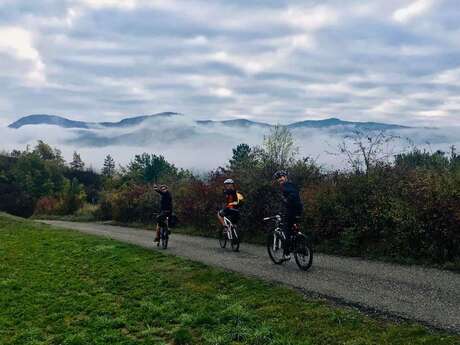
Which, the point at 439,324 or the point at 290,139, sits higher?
the point at 290,139

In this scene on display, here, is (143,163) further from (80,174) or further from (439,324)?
(439,324)

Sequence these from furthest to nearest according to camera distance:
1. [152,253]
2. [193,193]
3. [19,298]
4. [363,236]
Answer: [193,193] → [152,253] → [363,236] → [19,298]

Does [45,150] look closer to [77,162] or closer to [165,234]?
[77,162]

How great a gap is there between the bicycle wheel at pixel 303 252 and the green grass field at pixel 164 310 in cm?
152

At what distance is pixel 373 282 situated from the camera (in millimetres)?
9516

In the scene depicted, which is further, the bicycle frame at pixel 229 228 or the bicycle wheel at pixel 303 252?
the bicycle frame at pixel 229 228

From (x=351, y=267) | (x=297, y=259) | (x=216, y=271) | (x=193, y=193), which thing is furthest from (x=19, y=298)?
(x=193, y=193)

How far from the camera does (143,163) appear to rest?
284 feet

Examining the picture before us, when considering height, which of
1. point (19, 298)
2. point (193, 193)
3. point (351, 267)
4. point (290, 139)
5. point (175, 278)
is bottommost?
point (19, 298)

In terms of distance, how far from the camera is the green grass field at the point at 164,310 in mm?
6965

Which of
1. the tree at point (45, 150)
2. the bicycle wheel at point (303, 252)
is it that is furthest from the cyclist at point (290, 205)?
the tree at point (45, 150)

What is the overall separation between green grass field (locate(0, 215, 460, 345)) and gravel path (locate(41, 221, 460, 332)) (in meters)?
0.54

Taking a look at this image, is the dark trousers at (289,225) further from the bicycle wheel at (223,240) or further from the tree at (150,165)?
the tree at (150,165)

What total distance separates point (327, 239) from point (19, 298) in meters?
9.07
